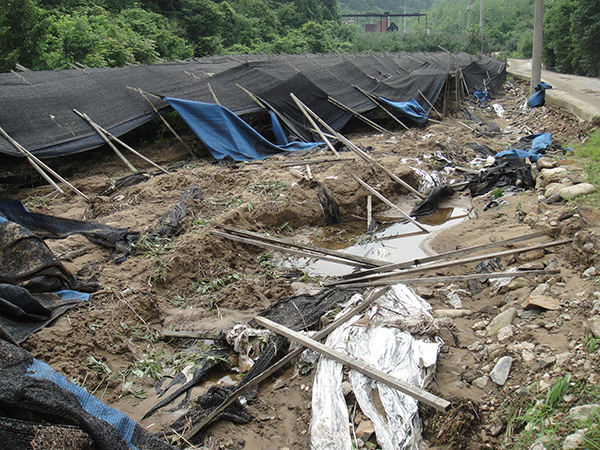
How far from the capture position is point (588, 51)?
20.6m

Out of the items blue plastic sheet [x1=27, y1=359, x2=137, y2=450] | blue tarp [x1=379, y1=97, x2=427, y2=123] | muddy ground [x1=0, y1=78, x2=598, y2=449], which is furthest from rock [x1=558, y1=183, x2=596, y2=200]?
blue tarp [x1=379, y1=97, x2=427, y2=123]

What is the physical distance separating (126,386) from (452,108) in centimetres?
1505

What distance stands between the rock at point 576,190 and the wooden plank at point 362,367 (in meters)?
3.97

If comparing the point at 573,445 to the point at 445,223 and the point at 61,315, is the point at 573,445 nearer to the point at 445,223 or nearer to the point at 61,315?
the point at 61,315

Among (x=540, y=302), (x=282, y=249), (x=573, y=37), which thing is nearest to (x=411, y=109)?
(x=282, y=249)

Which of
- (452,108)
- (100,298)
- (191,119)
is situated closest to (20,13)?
(191,119)

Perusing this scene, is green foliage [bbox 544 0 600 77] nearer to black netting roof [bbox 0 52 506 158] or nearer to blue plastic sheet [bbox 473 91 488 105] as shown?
blue plastic sheet [bbox 473 91 488 105]

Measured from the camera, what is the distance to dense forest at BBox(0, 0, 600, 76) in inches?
406

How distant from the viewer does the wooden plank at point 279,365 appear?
3.06m

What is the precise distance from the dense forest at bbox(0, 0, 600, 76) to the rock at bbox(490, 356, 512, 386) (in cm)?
1060

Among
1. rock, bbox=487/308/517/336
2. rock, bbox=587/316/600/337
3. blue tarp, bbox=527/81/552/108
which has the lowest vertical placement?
rock, bbox=487/308/517/336

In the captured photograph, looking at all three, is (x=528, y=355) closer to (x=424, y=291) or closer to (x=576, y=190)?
(x=424, y=291)

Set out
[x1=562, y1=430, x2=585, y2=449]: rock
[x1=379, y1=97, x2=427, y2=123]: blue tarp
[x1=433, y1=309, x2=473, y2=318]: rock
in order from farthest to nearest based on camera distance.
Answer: [x1=379, y1=97, x2=427, y2=123]: blue tarp → [x1=433, y1=309, x2=473, y2=318]: rock → [x1=562, y1=430, x2=585, y2=449]: rock

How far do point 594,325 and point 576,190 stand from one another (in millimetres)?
3150
